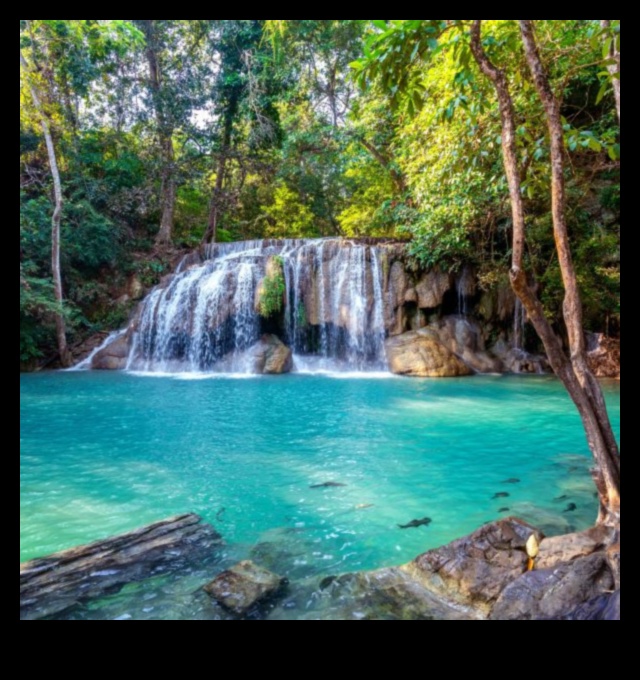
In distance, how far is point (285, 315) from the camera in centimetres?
1447

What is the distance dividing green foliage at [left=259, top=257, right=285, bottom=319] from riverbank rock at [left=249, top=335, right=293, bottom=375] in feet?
3.13

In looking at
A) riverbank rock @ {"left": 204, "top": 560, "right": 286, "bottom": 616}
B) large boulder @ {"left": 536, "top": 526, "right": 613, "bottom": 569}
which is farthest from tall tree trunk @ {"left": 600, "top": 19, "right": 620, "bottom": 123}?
riverbank rock @ {"left": 204, "top": 560, "right": 286, "bottom": 616}

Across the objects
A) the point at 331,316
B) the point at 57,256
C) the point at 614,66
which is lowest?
the point at 331,316

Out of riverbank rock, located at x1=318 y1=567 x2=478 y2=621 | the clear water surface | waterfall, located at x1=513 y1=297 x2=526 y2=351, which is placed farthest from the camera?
waterfall, located at x1=513 y1=297 x2=526 y2=351

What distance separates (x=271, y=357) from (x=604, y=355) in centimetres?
886

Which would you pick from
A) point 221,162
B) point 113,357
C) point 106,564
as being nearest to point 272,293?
point 113,357

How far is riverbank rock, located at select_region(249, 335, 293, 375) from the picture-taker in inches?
514

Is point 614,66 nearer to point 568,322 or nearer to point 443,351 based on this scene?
point 568,322

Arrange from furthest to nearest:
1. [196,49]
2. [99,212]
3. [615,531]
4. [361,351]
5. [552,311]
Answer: [196,49] < [99,212] < [361,351] < [552,311] < [615,531]

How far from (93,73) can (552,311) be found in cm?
1608

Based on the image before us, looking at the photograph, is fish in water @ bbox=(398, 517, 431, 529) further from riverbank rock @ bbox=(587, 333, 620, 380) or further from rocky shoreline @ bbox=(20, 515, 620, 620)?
riverbank rock @ bbox=(587, 333, 620, 380)

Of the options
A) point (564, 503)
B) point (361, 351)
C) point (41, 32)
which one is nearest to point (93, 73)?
point (41, 32)
